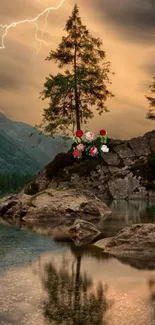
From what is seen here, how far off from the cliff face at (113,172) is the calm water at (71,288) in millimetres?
29396

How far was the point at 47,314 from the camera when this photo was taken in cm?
730

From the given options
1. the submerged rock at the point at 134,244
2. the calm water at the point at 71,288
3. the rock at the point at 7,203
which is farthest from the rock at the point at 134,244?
the rock at the point at 7,203

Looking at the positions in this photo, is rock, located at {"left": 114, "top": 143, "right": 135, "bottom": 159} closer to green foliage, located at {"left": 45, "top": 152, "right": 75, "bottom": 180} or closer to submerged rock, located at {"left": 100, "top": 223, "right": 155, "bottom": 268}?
green foliage, located at {"left": 45, "top": 152, "right": 75, "bottom": 180}

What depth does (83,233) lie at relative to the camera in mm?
16875

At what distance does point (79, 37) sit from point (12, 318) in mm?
50642

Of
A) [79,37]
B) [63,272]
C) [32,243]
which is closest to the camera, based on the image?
[63,272]

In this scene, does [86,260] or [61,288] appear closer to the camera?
[61,288]

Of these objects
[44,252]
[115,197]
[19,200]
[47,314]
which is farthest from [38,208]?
[115,197]

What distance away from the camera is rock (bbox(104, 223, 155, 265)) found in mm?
12875

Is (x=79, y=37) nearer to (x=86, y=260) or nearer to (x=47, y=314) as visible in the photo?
(x=86, y=260)

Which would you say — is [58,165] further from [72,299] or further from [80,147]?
[72,299]

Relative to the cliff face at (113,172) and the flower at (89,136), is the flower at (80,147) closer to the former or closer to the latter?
the flower at (89,136)

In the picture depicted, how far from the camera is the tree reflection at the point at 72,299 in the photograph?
23.4 feet

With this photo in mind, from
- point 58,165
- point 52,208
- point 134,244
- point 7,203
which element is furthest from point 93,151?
point 134,244
